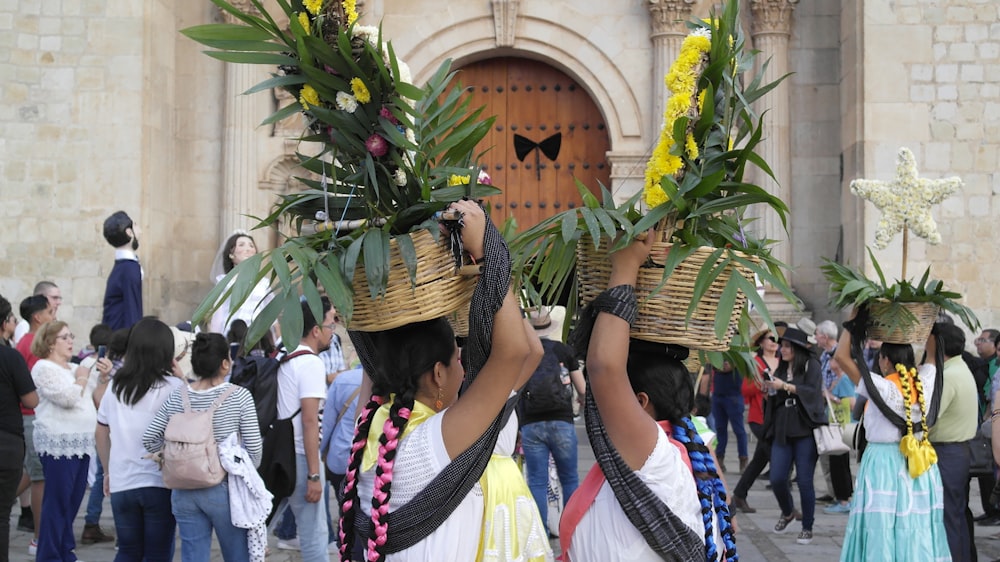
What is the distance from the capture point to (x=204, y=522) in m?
5.89

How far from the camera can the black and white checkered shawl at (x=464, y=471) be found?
312 cm

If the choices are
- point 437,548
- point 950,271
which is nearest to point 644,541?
point 437,548

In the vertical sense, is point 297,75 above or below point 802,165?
below

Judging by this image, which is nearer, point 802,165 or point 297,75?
point 297,75

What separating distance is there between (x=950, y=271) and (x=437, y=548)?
11.1 m

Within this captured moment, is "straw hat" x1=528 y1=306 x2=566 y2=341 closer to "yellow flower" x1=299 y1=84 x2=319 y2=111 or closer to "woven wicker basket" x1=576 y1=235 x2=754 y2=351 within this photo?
"woven wicker basket" x1=576 y1=235 x2=754 y2=351

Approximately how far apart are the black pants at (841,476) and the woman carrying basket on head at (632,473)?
23.6 ft

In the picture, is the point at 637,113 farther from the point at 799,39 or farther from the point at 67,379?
the point at 67,379

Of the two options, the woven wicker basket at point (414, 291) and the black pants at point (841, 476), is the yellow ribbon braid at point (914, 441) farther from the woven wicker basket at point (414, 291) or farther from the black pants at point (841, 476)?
the woven wicker basket at point (414, 291)

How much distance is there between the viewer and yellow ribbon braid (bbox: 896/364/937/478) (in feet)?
22.0

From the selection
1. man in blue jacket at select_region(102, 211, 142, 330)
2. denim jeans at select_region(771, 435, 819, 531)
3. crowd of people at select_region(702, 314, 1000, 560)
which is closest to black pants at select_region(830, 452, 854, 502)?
denim jeans at select_region(771, 435, 819, 531)

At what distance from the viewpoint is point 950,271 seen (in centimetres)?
1286

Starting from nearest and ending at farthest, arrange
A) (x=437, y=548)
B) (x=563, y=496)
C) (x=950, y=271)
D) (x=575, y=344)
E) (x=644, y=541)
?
(x=437, y=548) < (x=644, y=541) < (x=575, y=344) < (x=563, y=496) < (x=950, y=271)

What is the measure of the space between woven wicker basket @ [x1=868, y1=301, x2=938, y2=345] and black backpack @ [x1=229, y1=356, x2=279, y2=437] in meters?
3.63
